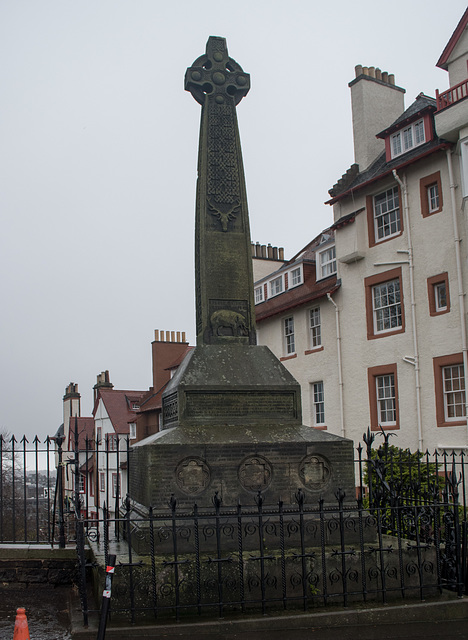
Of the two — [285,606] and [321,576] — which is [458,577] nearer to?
[321,576]

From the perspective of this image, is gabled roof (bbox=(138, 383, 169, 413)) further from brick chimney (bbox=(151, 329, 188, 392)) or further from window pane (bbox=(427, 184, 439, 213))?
window pane (bbox=(427, 184, 439, 213))

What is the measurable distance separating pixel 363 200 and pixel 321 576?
701 inches

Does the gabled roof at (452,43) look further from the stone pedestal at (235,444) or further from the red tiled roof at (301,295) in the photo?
the stone pedestal at (235,444)

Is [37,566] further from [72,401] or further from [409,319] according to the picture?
[72,401]

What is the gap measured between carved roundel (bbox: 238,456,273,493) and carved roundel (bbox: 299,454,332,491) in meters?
0.43

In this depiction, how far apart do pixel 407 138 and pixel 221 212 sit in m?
14.4

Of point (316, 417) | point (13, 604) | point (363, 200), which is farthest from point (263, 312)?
point (13, 604)

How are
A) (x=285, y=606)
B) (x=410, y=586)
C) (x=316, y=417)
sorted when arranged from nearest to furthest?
(x=285, y=606)
(x=410, y=586)
(x=316, y=417)

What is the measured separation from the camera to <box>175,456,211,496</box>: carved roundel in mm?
7180

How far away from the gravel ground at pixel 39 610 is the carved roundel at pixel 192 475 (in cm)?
184

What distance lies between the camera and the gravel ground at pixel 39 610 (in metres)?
6.18

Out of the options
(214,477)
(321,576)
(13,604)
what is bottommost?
(13,604)

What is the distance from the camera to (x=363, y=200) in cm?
2250

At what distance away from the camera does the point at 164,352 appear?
127ft
